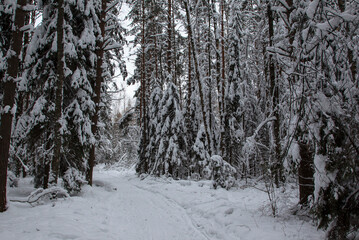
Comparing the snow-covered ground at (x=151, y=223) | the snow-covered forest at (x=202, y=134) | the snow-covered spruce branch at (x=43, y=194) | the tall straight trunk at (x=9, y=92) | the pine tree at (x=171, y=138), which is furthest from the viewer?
the pine tree at (x=171, y=138)

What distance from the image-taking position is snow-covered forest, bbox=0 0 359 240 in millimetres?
3568

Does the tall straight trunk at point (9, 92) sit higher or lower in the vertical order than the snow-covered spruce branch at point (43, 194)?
higher

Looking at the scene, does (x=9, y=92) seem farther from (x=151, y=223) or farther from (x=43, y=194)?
(x=151, y=223)

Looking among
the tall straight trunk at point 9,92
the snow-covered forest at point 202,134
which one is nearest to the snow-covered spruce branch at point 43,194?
the snow-covered forest at point 202,134

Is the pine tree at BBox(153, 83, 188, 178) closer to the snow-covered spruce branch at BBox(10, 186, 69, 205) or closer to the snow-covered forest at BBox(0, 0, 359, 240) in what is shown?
the snow-covered forest at BBox(0, 0, 359, 240)

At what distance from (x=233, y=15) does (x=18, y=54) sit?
1215 cm

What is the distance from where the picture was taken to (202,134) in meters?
15.5

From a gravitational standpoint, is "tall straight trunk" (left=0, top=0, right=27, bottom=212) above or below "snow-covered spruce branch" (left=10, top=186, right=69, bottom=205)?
above

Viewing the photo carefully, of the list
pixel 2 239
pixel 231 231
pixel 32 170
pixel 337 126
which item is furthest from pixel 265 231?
pixel 32 170

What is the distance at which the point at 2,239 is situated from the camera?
14.0 feet

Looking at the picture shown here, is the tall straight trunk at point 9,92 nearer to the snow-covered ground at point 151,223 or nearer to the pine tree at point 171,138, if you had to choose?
the snow-covered ground at point 151,223

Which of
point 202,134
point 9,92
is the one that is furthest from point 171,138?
point 9,92

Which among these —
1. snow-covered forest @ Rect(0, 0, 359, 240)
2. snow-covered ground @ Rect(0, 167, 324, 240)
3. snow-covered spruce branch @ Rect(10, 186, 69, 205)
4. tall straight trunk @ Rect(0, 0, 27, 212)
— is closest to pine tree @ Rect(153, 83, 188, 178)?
snow-covered forest @ Rect(0, 0, 359, 240)

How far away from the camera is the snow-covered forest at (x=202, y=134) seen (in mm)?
3568
